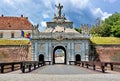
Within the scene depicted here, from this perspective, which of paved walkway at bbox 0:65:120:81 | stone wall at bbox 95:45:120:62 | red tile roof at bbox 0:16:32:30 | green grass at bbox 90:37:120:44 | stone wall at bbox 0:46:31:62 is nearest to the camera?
paved walkway at bbox 0:65:120:81

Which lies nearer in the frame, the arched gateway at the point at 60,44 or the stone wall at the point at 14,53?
the arched gateway at the point at 60,44

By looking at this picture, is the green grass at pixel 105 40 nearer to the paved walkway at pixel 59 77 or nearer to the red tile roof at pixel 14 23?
the red tile roof at pixel 14 23

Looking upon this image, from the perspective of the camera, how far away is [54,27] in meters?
70.1

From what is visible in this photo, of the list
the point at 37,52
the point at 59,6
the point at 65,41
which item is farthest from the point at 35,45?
the point at 59,6

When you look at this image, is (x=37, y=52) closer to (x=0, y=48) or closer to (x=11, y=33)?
(x=0, y=48)

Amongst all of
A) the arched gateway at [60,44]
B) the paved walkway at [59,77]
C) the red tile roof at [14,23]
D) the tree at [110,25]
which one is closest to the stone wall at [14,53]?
the arched gateway at [60,44]

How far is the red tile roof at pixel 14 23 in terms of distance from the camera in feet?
283

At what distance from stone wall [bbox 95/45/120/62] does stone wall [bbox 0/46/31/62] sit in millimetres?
15618

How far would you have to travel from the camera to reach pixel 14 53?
67312 millimetres

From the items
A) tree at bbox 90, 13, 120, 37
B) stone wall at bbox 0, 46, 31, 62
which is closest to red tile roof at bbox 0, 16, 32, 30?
stone wall at bbox 0, 46, 31, 62

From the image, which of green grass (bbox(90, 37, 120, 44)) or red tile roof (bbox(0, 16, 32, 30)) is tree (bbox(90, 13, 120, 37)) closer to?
green grass (bbox(90, 37, 120, 44))

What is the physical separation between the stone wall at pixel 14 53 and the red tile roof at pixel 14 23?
19.3 m

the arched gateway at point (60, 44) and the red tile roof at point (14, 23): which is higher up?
the red tile roof at point (14, 23)

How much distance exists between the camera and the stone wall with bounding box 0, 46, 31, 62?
66.2m
